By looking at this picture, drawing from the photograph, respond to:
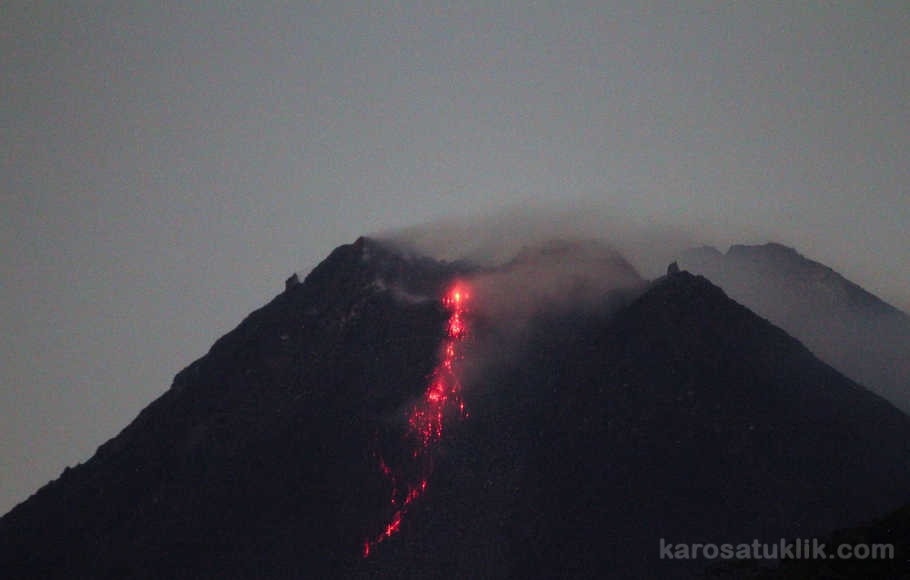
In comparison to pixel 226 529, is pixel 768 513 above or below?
below

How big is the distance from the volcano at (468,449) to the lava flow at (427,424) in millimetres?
289

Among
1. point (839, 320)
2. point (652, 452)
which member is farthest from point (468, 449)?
point (839, 320)

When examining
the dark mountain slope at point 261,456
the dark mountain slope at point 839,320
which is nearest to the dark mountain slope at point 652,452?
the dark mountain slope at point 261,456

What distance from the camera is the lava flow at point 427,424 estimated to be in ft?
402

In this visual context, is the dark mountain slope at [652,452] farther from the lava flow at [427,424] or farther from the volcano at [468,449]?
the lava flow at [427,424]

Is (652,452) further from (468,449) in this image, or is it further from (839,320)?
(839,320)

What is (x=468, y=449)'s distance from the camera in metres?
128

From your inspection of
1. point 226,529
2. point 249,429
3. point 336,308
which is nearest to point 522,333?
point 336,308

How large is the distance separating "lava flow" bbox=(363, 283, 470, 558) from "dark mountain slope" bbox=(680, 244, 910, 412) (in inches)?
2631

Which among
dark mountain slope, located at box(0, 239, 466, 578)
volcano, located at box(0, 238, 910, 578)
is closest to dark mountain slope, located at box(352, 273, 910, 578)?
volcano, located at box(0, 238, 910, 578)

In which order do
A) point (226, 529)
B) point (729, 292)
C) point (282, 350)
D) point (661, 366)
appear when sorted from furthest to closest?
1. point (729, 292)
2. point (282, 350)
3. point (661, 366)
4. point (226, 529)

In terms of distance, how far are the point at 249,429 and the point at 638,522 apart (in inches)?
2110

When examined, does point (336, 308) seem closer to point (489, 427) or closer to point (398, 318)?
point (398, 318)

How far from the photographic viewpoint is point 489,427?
431 ft
